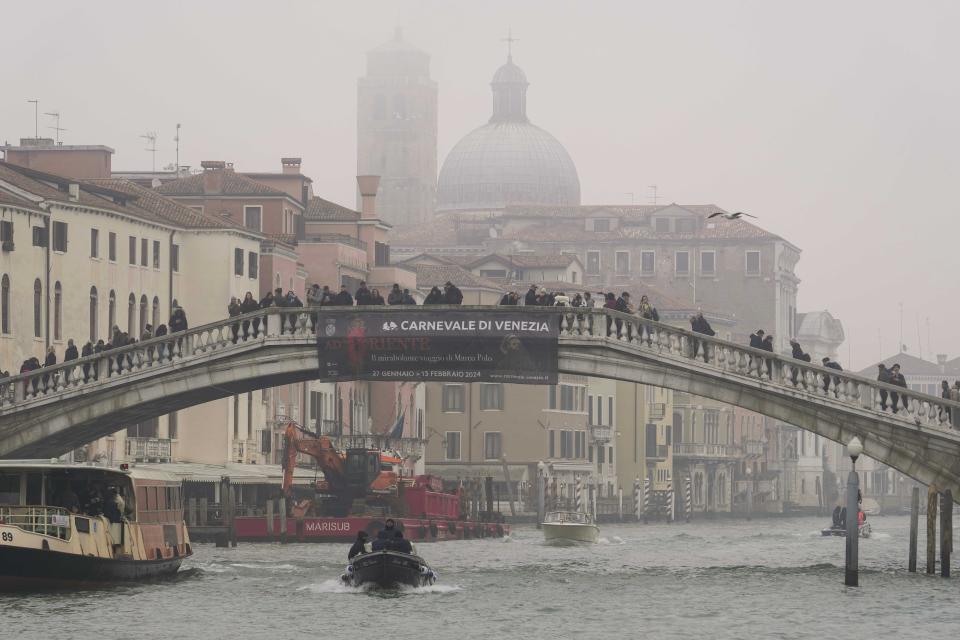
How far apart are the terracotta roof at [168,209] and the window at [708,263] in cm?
8065

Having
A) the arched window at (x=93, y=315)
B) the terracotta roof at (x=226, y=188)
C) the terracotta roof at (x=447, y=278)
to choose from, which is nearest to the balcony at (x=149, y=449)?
the arched window at (x=93, y=315)

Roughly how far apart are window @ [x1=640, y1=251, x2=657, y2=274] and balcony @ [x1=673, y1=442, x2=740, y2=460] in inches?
501

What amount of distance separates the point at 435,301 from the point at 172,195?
36.9 m

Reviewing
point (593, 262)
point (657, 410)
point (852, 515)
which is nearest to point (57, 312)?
point (852, 515)

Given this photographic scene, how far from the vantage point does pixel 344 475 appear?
3319 inches

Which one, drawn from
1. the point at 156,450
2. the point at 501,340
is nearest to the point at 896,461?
the point at 501,340

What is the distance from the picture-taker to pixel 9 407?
59.1m

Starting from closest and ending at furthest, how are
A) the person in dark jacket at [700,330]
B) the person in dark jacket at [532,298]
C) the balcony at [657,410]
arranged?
the person in dark jacket at [700,330], the person in dark jacket at [532,298], the balcony at [657,410]

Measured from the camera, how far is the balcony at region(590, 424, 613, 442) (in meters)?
134

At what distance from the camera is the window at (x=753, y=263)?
553 feet

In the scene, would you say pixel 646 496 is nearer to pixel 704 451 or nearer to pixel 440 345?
pixel 704 451

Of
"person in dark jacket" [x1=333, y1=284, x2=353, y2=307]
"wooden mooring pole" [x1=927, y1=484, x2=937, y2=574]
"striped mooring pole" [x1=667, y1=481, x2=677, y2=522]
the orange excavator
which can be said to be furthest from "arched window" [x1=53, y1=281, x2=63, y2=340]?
"striped mooring pole" [x1=667, y1=481, x2=677, y2=522]

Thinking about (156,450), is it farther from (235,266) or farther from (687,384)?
(687,384)

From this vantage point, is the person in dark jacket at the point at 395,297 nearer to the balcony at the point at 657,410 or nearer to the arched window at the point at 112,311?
the arched window at the point at 112,311
